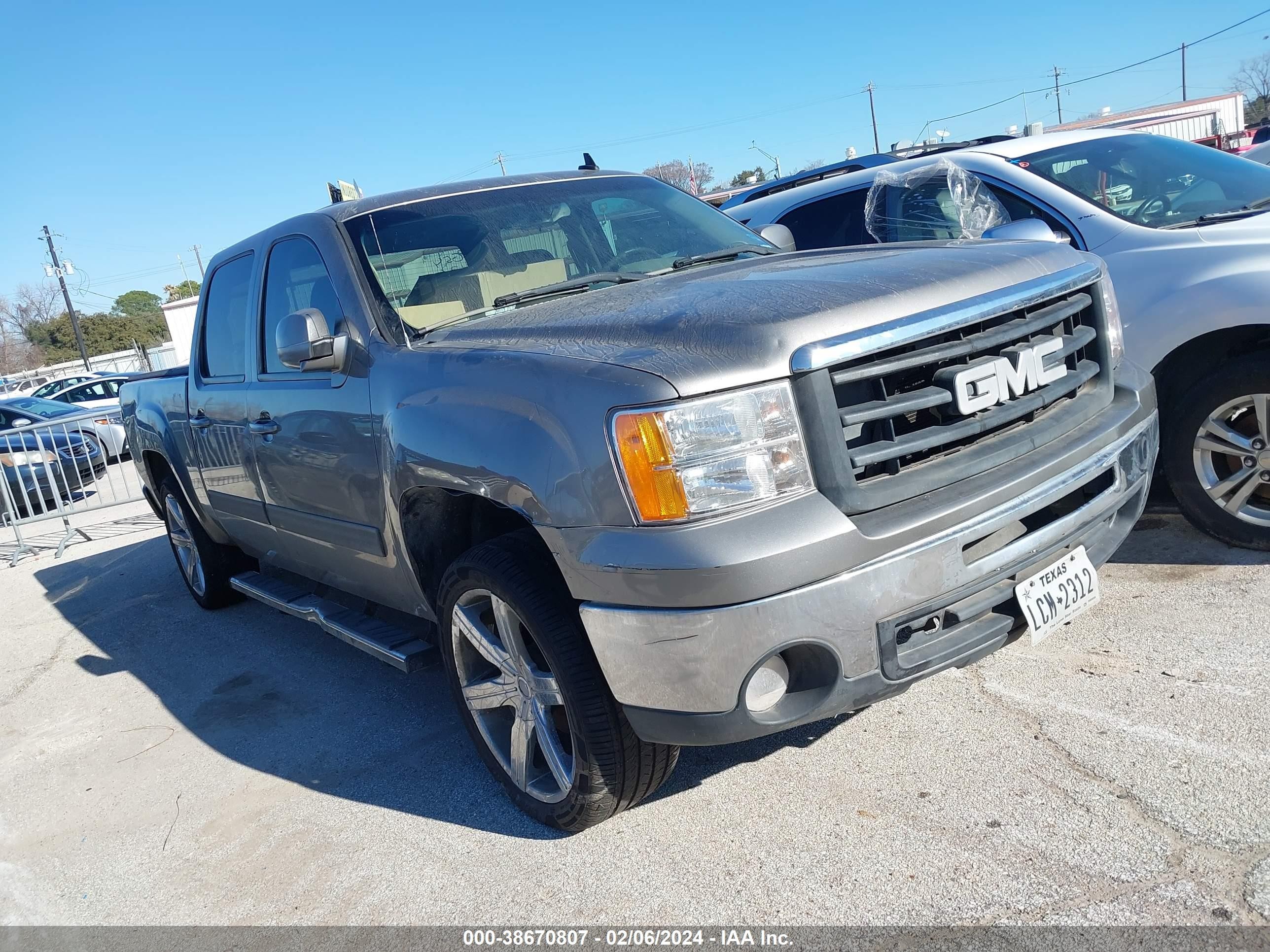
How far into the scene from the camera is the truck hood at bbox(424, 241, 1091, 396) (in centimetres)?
232

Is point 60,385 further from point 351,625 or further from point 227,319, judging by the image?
point 351,625

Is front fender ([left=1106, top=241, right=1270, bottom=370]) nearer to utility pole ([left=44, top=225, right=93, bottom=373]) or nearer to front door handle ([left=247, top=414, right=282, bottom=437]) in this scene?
front door handle ([left=247, top=414, right=282, bottom=437])

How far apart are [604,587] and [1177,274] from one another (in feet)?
10.3

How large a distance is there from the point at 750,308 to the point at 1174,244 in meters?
2.68

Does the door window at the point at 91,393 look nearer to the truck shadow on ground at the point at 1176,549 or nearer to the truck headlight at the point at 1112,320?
the truck shadow on ground at the point at 1176,549

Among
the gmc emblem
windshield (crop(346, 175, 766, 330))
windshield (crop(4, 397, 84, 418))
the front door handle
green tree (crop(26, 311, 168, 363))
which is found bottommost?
windshield (crop(4, 397, 84, 418))

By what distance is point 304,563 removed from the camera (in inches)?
169

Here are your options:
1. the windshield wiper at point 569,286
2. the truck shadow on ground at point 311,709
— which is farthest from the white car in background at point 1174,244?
the truck shadow on ground at point 311,709

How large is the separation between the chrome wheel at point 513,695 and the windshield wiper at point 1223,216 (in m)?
3.42

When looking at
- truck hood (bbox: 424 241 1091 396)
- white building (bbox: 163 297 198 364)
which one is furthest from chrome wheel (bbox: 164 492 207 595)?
white building (bbox: 163 297 198 364)

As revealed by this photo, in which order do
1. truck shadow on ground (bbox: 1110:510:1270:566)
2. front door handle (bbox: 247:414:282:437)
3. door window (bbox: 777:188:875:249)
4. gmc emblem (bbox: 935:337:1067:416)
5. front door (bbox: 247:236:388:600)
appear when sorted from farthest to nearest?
door window (bbox: 777:188:875:249)
truck shadow on ground (bbox: 1110:510:1270:566)
front door handle (bbox: 247:414:282:437)
front door (bbox: 247:236:388:600)
gmc emblem (bbox: 935:337:1067:416)

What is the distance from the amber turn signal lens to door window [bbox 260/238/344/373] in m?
1.70

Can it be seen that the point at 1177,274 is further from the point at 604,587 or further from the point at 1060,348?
the point at 604,587

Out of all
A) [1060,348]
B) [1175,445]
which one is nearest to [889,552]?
[1060,348]
